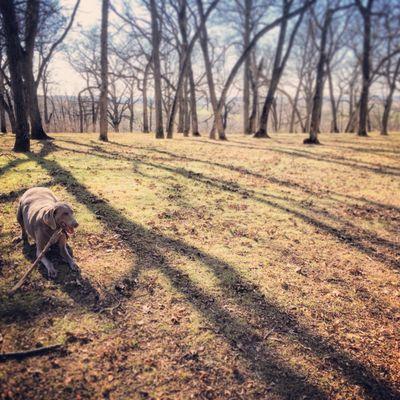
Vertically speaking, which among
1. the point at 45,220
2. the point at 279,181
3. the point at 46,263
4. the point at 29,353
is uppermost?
the point at 45,220

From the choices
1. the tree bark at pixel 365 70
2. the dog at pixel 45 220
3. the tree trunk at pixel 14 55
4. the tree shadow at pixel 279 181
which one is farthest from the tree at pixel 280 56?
the dog at pixel 45 220

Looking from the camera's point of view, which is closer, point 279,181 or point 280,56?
point 279,181

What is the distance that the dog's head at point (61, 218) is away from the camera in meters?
3.96

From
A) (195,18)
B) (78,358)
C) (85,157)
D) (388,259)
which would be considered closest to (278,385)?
(78,358)

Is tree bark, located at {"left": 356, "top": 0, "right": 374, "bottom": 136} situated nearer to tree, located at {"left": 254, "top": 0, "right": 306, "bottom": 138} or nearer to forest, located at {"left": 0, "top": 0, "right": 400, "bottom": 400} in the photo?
tree, located at {"left": 254, "top": 0, "right": 306, "bottom": 138}

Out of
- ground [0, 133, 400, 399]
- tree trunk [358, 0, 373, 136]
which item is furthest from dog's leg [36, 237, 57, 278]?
tree trunk [358, 0, 373, 136]

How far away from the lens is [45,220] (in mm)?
4055

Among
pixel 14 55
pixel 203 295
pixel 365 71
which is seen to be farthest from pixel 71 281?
pixel 365 71

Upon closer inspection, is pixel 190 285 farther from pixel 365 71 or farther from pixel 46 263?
pixel 365 71

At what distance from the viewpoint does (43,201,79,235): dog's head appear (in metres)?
3.96

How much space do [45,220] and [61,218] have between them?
0.90 feet

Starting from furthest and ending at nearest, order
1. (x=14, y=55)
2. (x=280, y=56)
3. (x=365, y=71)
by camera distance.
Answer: (x=365, y=71)
(x=280, y=56)
(x=14, y=55)

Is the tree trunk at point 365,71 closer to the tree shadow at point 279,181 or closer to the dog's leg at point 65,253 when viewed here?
the tree shadow at point 279,181

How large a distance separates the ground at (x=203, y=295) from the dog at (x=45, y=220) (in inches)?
9.6
